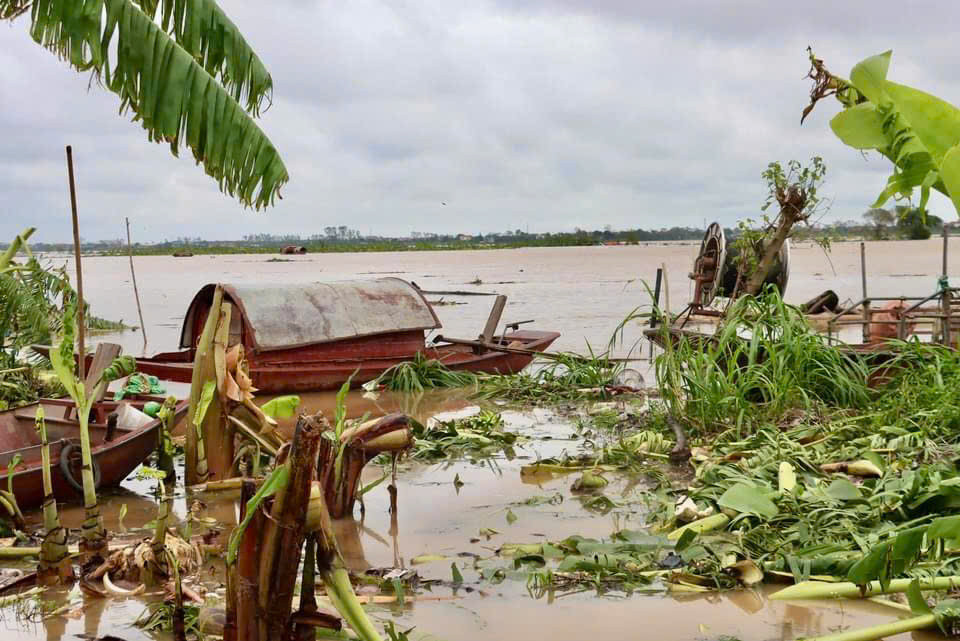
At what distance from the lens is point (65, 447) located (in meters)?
6.16

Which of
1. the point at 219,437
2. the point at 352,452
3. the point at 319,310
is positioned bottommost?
the point at 219,437

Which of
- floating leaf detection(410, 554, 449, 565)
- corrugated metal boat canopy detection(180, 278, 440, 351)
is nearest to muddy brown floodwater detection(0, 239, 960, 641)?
floating leaf detection(410, 554, 449, 565)

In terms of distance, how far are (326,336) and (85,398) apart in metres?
7.73

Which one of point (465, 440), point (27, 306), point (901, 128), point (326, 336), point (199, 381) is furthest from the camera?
point (326, 336)

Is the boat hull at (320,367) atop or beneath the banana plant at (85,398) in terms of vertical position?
beneath

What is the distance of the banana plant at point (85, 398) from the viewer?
4.12 m

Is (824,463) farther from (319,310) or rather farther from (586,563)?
(319,310)

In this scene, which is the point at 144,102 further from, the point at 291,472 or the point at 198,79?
the point at 291,472

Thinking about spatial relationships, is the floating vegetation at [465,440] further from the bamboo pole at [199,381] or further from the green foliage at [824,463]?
the bamboo pole at [199,381]

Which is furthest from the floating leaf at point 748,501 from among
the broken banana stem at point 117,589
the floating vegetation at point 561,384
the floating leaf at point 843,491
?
the floating vegetation at point 561,384

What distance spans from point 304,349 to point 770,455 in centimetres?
742

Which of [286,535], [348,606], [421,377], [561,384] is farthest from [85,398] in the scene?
[421,377]

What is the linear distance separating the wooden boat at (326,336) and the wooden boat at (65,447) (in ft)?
13.3

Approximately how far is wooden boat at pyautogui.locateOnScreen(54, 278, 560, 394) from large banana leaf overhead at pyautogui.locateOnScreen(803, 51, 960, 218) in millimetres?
10402
